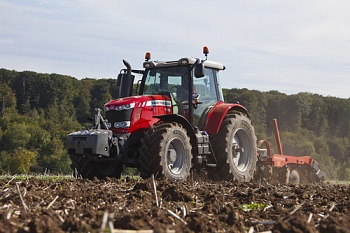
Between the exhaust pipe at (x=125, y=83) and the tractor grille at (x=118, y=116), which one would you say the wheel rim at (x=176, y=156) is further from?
the exhaust pipe at (x=125, y=83)

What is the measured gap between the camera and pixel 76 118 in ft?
152

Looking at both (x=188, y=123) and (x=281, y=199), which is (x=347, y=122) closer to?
(x=188, y=123)

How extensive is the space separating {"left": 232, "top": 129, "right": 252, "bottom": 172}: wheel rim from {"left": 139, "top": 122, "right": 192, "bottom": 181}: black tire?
1.87 metres

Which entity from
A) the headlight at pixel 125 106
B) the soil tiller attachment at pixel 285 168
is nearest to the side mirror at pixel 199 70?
the headlight at pixel 125 106

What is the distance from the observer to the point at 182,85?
33.7 ft

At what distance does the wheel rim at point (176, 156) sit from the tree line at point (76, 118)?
70.1ft

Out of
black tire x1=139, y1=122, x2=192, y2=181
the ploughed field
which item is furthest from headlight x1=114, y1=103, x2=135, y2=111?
the ploughed field

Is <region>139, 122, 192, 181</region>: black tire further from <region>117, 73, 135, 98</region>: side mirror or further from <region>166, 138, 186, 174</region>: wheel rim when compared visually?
<region>117, 73, 135, 98</region>: side mirror

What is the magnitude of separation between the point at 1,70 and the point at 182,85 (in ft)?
159

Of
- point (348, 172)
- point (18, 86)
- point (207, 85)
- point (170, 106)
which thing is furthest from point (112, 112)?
point (18, 86)

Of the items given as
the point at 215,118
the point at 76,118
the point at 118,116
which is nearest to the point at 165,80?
the point at 215,118

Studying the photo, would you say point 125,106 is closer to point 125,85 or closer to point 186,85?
point 125,85

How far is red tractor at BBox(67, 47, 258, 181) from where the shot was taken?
8969 millimetres

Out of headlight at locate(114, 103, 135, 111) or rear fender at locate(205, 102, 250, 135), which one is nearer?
headlight at locate(114, 103, 135, 111)
